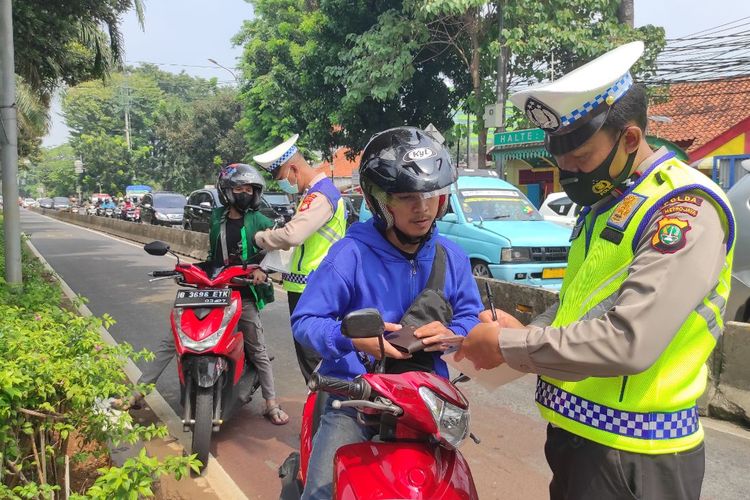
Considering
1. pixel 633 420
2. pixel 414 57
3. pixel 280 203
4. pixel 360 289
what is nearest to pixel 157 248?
pixel 360 289

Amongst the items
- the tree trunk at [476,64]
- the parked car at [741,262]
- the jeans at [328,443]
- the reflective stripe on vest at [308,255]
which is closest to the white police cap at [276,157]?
the reflective stripe on vest at [308,255]

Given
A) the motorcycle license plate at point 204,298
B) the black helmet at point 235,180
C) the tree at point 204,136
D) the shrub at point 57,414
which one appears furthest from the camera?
the tree at point 204,136

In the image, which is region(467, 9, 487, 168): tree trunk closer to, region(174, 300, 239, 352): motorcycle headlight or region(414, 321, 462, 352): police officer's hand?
region(174, 300, 239, 352): motorcycle headlight

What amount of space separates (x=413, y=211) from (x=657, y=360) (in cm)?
91

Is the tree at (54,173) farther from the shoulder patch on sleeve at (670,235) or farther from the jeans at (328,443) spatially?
the shoulder patch on sleeve at (670,235)

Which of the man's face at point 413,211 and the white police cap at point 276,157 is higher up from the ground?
the white police cap at point 276,157

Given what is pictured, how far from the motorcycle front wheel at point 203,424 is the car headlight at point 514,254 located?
17.2ft

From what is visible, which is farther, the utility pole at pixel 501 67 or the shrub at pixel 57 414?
the utility pole at pixel 501 67

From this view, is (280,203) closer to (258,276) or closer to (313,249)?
(258,276)

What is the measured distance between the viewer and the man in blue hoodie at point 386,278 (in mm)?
1944

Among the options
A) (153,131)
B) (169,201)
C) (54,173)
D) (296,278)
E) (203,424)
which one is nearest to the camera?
(203,424)

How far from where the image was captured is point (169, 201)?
82.7 feet

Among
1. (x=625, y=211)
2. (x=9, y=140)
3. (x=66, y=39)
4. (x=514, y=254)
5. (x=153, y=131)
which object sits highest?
(x=153, y=131)

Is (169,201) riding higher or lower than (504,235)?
higher
